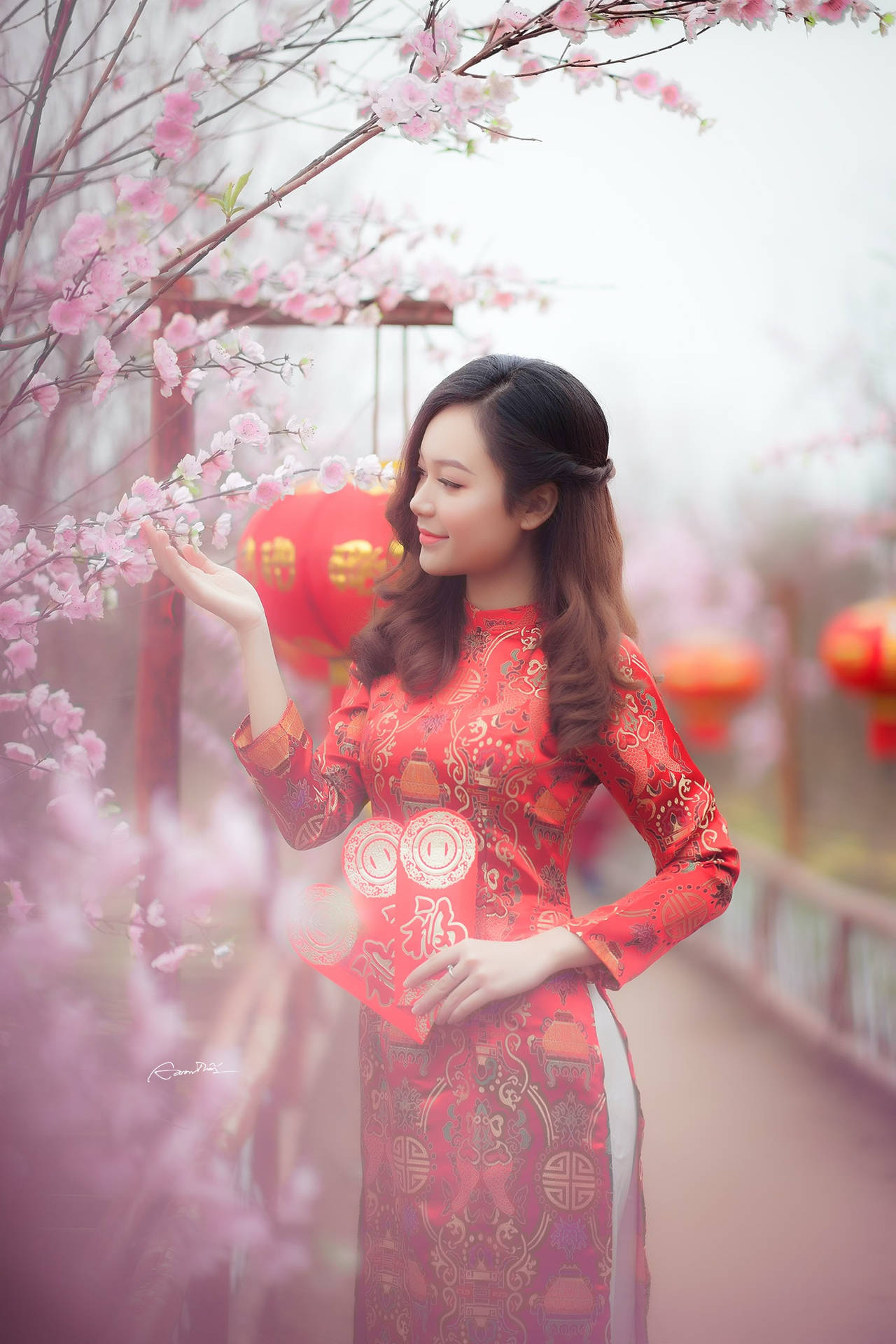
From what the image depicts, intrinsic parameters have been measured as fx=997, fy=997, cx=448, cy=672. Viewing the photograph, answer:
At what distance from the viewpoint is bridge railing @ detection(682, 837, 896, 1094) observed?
116 inches

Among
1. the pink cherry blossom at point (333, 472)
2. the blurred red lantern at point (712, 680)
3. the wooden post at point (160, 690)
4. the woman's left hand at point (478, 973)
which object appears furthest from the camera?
the blurred red lantern at point (712, 680)

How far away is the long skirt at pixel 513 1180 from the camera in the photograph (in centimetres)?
86

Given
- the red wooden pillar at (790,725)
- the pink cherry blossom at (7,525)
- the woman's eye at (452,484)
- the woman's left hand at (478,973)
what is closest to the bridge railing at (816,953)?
the red wooden pillar at (790,725)

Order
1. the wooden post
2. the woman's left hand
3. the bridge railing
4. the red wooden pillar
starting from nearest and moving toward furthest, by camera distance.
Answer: the woman's left hand, the wooden post, the bridge railing, the red wooden pillar

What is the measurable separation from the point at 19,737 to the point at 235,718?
2.48ft

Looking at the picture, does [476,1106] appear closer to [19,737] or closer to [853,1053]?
[19,737]

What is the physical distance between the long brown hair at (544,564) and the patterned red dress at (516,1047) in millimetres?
30

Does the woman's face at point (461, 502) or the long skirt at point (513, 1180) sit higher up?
the woman's face at point (461, 502)

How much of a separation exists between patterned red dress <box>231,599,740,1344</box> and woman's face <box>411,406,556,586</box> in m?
0.10

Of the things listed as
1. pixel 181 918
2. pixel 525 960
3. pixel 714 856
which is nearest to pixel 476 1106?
pixel 525 960

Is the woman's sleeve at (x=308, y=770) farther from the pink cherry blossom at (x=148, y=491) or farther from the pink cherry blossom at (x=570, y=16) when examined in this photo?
the pink cherry blossom at (x=570, y=16)

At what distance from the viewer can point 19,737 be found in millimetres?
1108

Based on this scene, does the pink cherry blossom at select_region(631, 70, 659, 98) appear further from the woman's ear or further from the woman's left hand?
the woman's left hand

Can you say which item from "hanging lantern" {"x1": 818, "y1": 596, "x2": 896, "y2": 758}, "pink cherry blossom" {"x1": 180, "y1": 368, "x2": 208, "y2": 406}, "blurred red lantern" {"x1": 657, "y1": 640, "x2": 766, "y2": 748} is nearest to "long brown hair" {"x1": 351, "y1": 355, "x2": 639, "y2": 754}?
"pink cherry blossom" {"x1": 180, "y1": 368, "x2": 208, "y2": 406}
